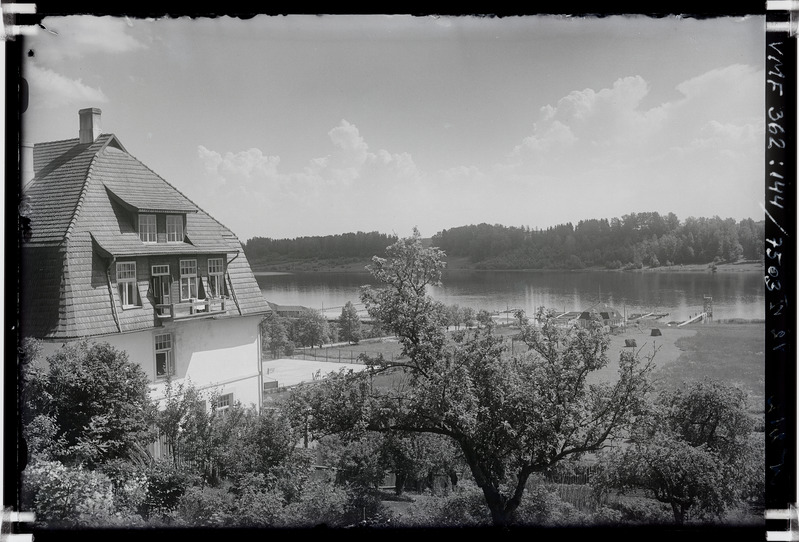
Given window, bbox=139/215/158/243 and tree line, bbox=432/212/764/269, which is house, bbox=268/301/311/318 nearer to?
window, bbox=139/215/158/243

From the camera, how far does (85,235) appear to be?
4207 mm

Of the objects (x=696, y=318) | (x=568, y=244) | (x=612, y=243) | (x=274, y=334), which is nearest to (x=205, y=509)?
(x=274, y=334)

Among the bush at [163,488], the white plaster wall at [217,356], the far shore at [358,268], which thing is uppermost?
the far shore at [358,268]

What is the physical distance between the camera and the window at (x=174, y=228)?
4.50 meters

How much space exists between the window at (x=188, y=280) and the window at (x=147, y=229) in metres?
0.30

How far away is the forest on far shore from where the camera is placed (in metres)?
4.33

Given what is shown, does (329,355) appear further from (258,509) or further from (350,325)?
(258,509)

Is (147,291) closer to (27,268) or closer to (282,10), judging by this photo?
(27,268)

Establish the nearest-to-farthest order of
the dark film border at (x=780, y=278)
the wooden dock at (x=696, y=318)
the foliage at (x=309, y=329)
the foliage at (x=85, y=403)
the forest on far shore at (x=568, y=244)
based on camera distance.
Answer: the dark film border at (x=780, y=278), the foliage at (x=85, y=403), the forest on far shore at (x=568, y=244), the wooden dock at (x=696, y=318), the foliage at (x=309, y=329)

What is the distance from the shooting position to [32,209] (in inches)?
165

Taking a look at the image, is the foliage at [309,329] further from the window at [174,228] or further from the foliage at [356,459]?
the window at [174,228]

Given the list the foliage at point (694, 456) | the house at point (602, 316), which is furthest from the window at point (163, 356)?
the foliage at point (694, 456)

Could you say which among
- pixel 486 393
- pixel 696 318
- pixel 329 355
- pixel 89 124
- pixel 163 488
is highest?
pixel 89 124

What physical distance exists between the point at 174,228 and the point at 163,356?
1.05m
